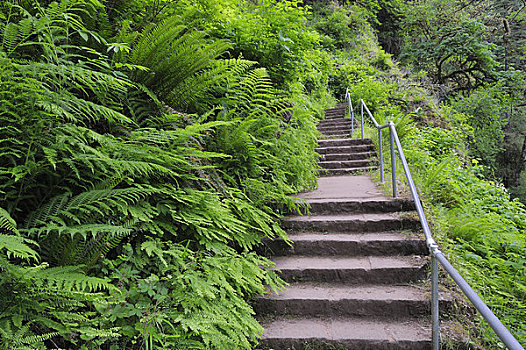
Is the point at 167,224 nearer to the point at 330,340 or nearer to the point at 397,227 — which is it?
the point at 330,340

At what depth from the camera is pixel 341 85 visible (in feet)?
47.8

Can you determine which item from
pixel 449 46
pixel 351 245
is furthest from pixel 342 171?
pixel 449 46

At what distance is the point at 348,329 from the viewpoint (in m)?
2.46

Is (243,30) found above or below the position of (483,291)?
above

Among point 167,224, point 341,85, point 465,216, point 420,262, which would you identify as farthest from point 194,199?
point 341,85

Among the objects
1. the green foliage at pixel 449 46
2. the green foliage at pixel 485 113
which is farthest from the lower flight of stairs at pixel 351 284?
the green foliage at pixel 449 46

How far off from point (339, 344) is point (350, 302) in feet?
1.35

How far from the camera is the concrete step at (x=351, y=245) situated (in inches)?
123

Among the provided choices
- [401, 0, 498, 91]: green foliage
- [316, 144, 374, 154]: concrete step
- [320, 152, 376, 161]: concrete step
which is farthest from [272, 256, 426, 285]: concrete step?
[401, 0, 498, 91]: green foliage

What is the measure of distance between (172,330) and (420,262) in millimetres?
2400

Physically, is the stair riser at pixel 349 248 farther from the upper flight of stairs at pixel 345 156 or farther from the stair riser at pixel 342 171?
the stair riser at pixel 342 171

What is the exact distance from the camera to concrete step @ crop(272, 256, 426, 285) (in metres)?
2.85

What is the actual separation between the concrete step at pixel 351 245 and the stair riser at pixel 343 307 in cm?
68

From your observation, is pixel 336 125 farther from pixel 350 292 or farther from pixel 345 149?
pixel 350 292
